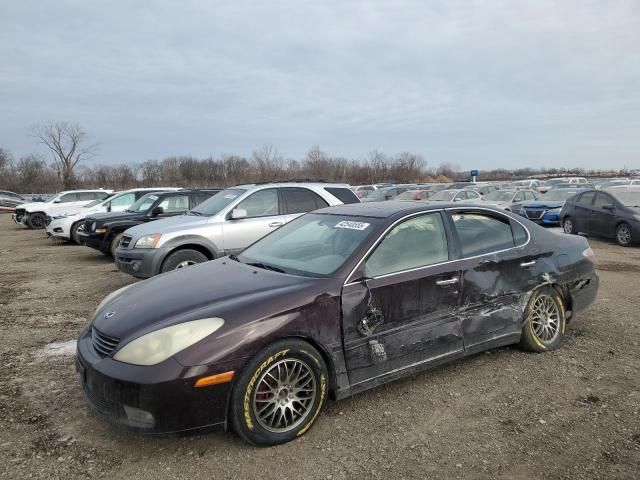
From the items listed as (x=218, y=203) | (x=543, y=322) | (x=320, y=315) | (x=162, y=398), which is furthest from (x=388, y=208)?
(x=218, y=203)

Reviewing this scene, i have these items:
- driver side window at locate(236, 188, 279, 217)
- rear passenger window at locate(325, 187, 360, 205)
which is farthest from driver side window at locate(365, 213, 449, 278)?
driver side window at locate(236, 188, 279, 217)

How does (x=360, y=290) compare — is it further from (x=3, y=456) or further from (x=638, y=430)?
(x=3, y=456)

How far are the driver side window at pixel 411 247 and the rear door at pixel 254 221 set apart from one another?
Answer: 3.77 m

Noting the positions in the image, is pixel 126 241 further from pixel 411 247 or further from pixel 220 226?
pixel 411 247

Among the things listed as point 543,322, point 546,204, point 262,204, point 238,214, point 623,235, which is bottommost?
point 623,235

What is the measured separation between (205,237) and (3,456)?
447 cm

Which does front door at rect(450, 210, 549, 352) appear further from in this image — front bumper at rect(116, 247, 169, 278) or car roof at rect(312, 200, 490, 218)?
front bumper at rect(116, 247, 169, 278)

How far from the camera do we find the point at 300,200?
7.89 m

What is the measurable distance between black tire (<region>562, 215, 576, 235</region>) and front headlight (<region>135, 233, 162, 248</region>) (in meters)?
12.4

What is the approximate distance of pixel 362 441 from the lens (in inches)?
121

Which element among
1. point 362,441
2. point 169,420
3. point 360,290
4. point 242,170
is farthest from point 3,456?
point 242,170

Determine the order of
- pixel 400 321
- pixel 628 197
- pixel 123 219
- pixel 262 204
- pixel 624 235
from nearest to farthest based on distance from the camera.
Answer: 1. pixel 400 321
2. pixel 262 204
3. pixel 123 219
4. pixel 624 235
5. pixel 628 197

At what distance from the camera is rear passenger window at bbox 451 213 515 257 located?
412 centimetres

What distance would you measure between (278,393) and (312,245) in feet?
4.80
